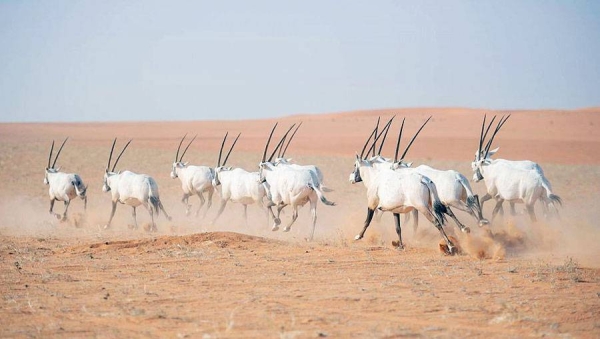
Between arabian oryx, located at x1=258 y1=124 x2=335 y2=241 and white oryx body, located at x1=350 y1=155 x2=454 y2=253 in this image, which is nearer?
white oryx body, located at x1=350 y1=155 x2=454 y2=253

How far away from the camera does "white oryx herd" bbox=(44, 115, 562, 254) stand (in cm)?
1377

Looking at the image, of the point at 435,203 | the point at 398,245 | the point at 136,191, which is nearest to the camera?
the point at 435,203

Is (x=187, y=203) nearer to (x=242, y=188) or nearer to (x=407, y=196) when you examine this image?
(x=242, y=188)

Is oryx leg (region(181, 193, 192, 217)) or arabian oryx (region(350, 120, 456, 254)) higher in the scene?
arabian oryx (region(350, 120, 456, 254))

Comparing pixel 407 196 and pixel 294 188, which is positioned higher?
pixel 407 196

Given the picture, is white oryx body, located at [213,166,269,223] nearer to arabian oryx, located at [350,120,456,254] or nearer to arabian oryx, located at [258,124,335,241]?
arabian oryx, located at [258,124,335,241]

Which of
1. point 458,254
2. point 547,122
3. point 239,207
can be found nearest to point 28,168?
point 239,207

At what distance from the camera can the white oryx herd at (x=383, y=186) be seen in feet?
45.2

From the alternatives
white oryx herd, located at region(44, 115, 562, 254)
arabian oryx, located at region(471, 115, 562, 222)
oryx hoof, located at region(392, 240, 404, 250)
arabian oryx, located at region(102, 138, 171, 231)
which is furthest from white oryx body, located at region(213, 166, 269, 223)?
oryx hoof, located at region(392, 240, 404, 250)

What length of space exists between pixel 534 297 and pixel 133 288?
17.6ft

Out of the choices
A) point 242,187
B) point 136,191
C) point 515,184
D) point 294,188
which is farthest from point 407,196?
point 136,191

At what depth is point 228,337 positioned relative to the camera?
24.3 feet

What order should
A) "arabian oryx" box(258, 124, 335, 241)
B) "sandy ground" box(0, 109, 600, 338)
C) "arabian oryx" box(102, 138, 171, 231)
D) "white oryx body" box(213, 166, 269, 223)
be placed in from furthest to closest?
1. "white oryx body" box(213, 166, 269, 223)
2. "arabian oryx" box(102, 138, 171, 231)
3. "arabian oryx" box(258, 124, 335, 241)
4. "sandy ground" box(0, 109, 600, 338)

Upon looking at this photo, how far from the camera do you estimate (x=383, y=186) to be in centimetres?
1403
